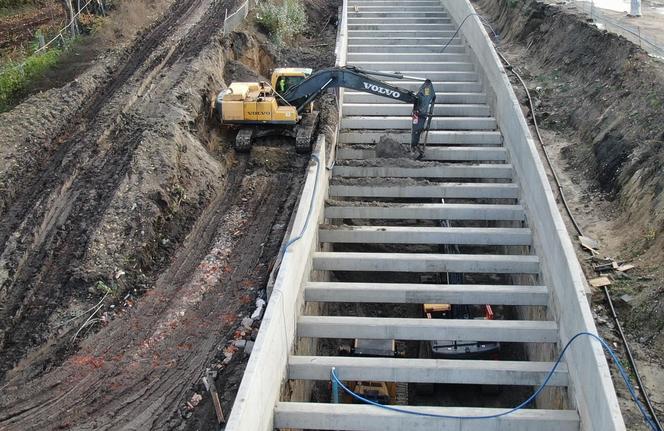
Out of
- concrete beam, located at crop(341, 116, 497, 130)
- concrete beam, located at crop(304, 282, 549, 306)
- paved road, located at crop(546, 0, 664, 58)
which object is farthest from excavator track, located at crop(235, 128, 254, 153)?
paved road, located at crop(546, 0, 664, 58)

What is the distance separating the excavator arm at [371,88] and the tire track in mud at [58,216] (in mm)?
4450

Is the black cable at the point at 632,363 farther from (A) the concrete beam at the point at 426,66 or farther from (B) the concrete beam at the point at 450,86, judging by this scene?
(A) the concrete beam at the point at 426,66

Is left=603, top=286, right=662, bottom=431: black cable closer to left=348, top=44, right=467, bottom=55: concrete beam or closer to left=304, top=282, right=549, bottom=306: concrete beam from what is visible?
left=304, top=282, right=549, bottom=306: concrete beam

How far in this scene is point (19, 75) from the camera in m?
17.7

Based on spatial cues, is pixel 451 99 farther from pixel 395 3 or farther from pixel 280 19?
pixel 395 3

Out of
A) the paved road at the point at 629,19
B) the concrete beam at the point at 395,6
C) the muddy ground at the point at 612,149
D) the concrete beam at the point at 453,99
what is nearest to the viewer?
the muddy ground at the point at 612,149

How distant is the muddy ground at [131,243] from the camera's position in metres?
9.23

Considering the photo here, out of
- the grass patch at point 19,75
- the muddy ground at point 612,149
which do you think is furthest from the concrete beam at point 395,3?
the grass patch at point 19,75

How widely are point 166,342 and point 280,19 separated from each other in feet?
54.4

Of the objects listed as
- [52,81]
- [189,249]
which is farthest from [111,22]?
[189,249]

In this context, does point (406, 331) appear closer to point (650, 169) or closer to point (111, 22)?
point (650, 169)

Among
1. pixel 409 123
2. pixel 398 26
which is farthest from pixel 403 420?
pixel 398 26

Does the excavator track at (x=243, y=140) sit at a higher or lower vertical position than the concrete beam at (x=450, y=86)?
lower

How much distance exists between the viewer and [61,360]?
31.7ft
